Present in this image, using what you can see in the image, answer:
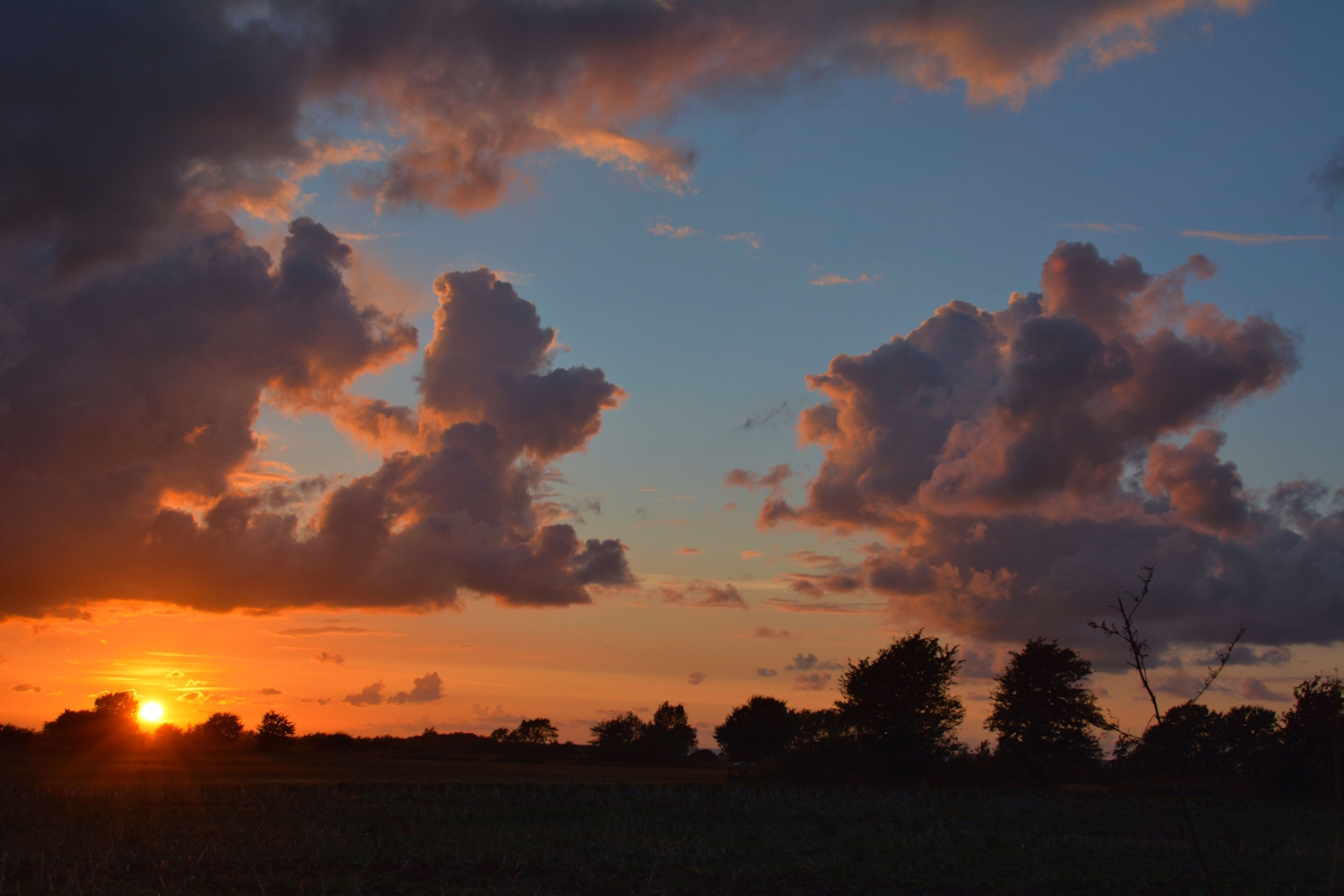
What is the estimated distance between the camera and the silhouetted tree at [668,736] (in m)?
145

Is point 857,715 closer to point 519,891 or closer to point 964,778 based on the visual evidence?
point 964,778

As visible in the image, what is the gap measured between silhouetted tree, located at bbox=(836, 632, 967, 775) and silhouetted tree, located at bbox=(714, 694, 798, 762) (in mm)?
40458

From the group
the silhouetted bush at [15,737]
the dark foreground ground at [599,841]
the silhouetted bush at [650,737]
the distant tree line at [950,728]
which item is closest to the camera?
the dark foreground ground at [599,841]

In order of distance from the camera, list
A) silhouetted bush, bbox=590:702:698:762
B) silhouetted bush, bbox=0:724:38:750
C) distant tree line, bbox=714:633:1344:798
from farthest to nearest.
A: silhouetted bush, bbox=590:702:698:762
silhouetted bush, bbox=0:724:38:750
distant tree line, bbox=714:633:1344:798

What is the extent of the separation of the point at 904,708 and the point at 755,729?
153 feet

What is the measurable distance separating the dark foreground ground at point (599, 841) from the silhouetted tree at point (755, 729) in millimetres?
60709

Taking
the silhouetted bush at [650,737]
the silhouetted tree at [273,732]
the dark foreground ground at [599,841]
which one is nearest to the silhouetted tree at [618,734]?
the silhouetted bush at [650,737]

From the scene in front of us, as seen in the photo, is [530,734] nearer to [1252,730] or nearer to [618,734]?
[618,734]

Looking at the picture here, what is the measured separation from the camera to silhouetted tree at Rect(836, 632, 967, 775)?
2756 inches

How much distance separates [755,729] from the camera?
376 ft

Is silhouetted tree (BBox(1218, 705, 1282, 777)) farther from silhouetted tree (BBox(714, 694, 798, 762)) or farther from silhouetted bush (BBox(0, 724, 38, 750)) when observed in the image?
silhouetted bush (BBox(0, 724, 38, 750))

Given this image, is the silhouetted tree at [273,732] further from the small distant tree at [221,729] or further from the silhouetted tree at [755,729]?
the silhouetted tree at [755,729]

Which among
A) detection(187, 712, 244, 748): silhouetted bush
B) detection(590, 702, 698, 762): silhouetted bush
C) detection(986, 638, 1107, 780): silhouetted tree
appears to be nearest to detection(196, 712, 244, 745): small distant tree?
detection(187, 712, 244, 748): silhouetted bush

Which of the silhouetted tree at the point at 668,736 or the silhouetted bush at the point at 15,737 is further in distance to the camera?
the silhouetted tree at the point at 668,736
